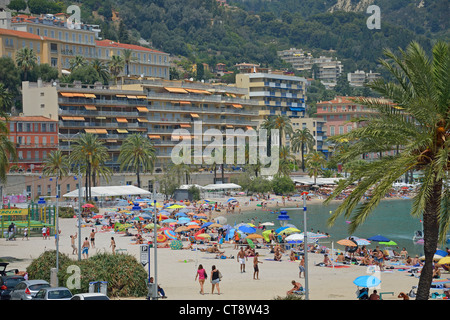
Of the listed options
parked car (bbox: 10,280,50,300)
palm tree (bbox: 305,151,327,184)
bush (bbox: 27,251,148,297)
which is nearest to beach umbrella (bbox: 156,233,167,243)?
bush (bbox: 27,251,148,297)

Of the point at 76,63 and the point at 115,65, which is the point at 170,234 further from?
the point at 115,65

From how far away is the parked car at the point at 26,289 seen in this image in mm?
26297

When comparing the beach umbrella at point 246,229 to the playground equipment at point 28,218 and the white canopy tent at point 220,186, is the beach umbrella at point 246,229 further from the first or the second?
the white canopy tent at point 220,186

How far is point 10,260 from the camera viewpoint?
41.0 metres

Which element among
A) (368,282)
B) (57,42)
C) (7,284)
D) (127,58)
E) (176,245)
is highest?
(57,42)

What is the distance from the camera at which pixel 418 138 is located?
1839cm

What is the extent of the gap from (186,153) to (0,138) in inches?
2792

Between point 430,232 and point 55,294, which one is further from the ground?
point 430,232

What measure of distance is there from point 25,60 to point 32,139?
24.2 metres

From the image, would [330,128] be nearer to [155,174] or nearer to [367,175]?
[155,174]

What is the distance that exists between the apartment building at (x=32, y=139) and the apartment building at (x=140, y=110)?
7.63ft

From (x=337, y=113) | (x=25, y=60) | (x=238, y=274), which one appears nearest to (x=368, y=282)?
(x=238, y=274)

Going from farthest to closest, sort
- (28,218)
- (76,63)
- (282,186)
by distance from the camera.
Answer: (76,63) < (282,186) < (28,218)

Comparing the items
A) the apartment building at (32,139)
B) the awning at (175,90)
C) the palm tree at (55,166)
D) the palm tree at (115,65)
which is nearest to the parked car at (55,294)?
the palm tree at (55,166)
